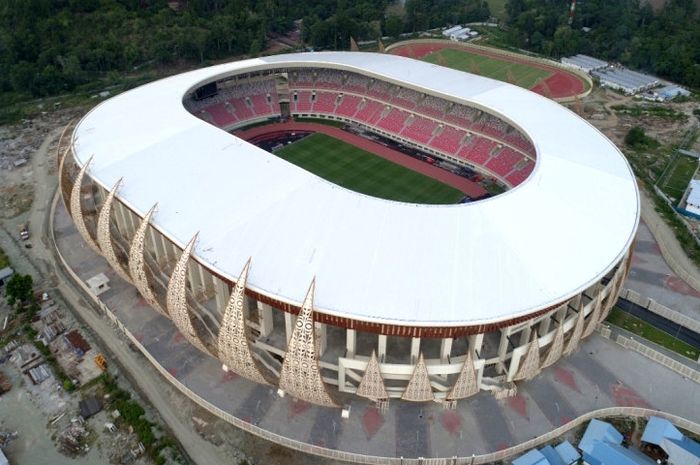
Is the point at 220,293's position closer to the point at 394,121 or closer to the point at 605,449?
the point at 605,449

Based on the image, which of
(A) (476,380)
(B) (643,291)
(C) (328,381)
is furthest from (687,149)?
(C) (328,381)

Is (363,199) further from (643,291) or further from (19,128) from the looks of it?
(19,128)

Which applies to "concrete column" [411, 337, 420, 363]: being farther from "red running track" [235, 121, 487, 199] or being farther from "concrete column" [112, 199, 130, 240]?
"red running track" [235, 121, 487, 199]

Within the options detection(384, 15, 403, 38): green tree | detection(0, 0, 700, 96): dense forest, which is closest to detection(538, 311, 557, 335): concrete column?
detection(0, 0, 700, 96): dense forest

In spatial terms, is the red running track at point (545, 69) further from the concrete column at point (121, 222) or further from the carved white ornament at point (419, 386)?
the concrete column at point (121, 222)

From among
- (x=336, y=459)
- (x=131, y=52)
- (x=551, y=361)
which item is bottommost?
(x=336, y=459)
